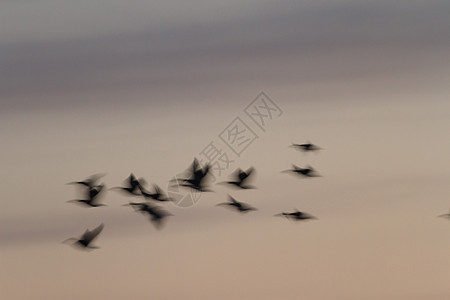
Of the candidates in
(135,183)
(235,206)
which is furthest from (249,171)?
(135,183)

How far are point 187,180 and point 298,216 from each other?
0.82 meters

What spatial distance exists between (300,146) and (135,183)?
3.91 ft

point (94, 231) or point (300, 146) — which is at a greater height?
point (300, 146)

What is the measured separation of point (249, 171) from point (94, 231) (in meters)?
1.16

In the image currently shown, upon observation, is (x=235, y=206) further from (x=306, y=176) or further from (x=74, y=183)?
(x=74, y=183)

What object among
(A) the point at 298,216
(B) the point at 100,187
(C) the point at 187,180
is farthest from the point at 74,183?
(A) the point at 298,216

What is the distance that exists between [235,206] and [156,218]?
0.56 m

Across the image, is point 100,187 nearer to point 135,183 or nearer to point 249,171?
point 135,183

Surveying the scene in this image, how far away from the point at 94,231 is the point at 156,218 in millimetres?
442

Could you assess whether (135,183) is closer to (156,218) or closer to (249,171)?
(156,218)

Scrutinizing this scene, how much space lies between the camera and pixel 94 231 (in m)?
8.23

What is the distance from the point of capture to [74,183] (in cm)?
826

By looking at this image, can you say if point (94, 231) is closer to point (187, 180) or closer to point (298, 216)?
point (187, 180)

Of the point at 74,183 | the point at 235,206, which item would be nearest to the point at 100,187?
the point at 74,183
